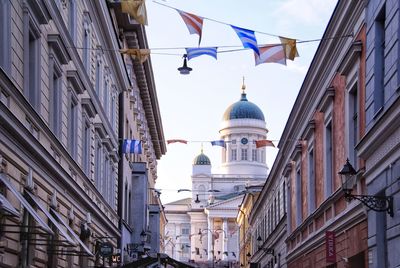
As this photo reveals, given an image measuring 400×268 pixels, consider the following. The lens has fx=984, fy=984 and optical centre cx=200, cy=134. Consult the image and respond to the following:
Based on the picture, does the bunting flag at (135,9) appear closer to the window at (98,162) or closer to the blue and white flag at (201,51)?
the blue and white flag at (201,51)

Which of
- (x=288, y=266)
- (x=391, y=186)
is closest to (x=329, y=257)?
(x=391, y=186)

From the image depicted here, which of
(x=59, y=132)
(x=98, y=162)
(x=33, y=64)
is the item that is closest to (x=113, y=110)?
(x=98, y=162)

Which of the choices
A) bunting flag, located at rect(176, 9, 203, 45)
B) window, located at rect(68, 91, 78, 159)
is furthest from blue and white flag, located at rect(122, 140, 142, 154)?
bunting flag, located at rect(176, 9, 203, 45)

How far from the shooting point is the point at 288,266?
35.9 meters

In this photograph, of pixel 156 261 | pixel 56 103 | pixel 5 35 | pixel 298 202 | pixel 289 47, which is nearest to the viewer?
pixel 5 35

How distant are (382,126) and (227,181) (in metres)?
140

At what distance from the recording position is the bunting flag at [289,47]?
18.8 metres

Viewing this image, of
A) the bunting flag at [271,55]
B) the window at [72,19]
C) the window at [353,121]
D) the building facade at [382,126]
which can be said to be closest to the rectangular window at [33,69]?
the bunting flag at [271,55]

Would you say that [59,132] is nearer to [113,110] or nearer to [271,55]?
[271,55]

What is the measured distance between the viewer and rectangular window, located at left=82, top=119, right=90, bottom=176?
82.0 ft

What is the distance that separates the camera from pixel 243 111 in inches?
5719

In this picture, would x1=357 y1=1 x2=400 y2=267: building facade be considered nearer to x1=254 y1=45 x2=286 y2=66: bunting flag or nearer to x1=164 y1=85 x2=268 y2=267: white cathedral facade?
x1=254 y1=45 x2=286 y2=66: bunting flag

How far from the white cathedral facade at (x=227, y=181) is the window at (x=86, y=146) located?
108 m

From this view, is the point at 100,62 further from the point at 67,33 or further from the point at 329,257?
the point at 329,257
